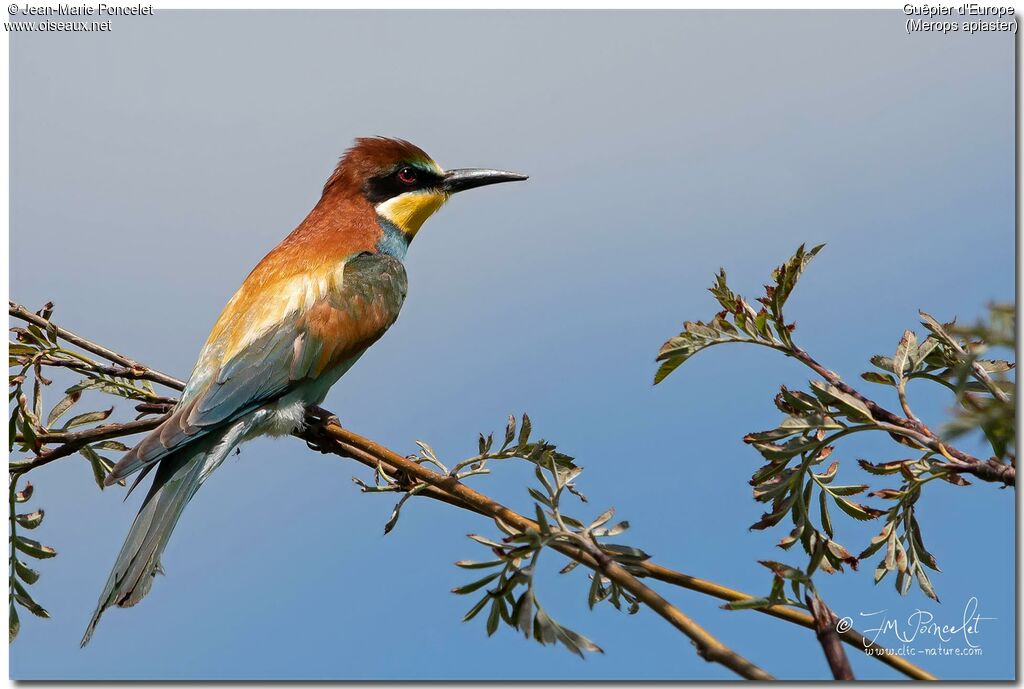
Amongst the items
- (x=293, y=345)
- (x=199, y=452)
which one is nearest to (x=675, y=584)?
(x=199, y=452)

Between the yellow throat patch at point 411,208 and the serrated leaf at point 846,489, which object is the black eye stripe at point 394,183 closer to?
the yellow throat patch at point 411,208

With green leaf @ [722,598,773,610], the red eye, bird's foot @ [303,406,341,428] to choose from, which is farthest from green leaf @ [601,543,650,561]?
the red eye

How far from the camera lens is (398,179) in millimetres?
3844

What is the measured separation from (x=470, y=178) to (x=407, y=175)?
0.86 feet

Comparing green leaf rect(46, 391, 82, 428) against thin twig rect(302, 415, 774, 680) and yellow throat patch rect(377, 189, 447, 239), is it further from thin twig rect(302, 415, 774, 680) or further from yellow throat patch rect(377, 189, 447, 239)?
yellow throat patch rect(377, 189, 447, 239)

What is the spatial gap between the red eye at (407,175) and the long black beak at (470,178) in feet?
0.40

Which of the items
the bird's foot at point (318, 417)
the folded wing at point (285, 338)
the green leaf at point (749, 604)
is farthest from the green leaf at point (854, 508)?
the bird's foot at point (318, 417)

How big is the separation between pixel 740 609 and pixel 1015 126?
1.29m

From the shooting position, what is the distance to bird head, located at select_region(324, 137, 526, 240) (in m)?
3.79

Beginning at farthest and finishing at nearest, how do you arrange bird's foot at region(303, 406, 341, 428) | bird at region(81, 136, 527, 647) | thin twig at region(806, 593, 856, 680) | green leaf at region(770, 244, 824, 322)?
1. bird's foot at region(303, 406, 341, 428)
2. bird at region(81, 136, 527, 647)
3. green leaf at region(770, 244, 824, 322)
4. thin twig at region(806, 593, 856, 680)

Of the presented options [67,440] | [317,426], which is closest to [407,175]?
[317,426]

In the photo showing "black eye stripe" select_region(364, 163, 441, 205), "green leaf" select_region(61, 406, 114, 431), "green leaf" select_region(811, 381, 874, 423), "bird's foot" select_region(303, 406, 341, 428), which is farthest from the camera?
"black eye stripe" select_region(364, 163, 441, 205)

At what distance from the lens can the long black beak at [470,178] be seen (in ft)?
12.9

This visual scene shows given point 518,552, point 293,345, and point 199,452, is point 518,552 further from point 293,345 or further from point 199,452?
point 293,345
